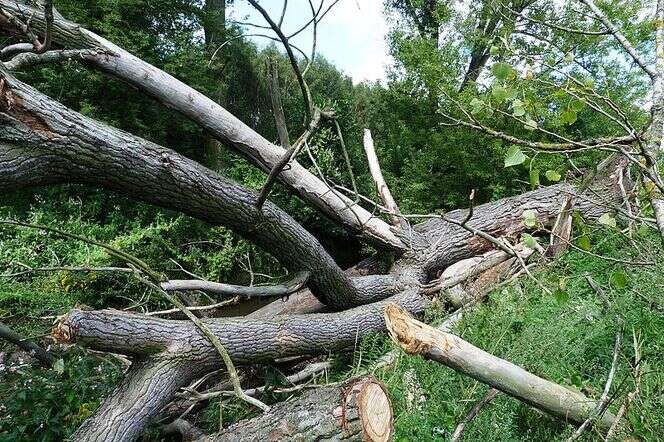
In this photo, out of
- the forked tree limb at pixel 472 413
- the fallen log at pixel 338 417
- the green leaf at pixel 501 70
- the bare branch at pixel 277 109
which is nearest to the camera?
the green leaf at pixel 501 70

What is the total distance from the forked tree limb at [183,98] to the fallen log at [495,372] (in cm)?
95

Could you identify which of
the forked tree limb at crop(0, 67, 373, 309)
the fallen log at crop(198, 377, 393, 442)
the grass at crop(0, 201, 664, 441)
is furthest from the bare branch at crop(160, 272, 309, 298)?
the fallen log at crop(198, 377, 393, 442)

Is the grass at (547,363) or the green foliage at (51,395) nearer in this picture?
the grass at (547,363)

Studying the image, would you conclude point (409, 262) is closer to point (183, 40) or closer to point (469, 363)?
point (469, 363)

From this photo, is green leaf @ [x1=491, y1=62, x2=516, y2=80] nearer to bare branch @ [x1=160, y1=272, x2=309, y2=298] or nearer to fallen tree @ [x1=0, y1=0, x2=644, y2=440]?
fallen tree @ [x1=0, y1=0, x2=644, y2=440]

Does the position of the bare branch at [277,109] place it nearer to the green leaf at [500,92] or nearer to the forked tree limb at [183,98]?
the forked tree limb at [183,98]

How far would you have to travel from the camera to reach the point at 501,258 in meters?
4.14

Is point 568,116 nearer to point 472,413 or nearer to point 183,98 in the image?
point 472,413

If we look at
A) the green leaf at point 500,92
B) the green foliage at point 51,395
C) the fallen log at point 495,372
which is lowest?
the green foliage at point 51,395

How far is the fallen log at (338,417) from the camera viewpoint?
182cm

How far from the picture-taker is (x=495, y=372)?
78.4 inches

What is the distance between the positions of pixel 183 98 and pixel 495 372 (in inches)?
98.6

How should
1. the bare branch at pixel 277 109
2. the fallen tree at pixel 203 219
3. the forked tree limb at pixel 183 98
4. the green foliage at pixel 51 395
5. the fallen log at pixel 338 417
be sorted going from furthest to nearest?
1. the bare branch at pixel 277 109
2. the forked tree limb at pixel 183 98
3. the green foliage at pixel 51 395
4. the fallen tree at pixel 203 219
5. the fallen log at pixel 338 417

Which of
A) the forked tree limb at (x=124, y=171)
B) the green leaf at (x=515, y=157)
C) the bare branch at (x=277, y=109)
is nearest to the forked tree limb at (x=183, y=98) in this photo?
the forked tree limb at (x=124, y=171)
